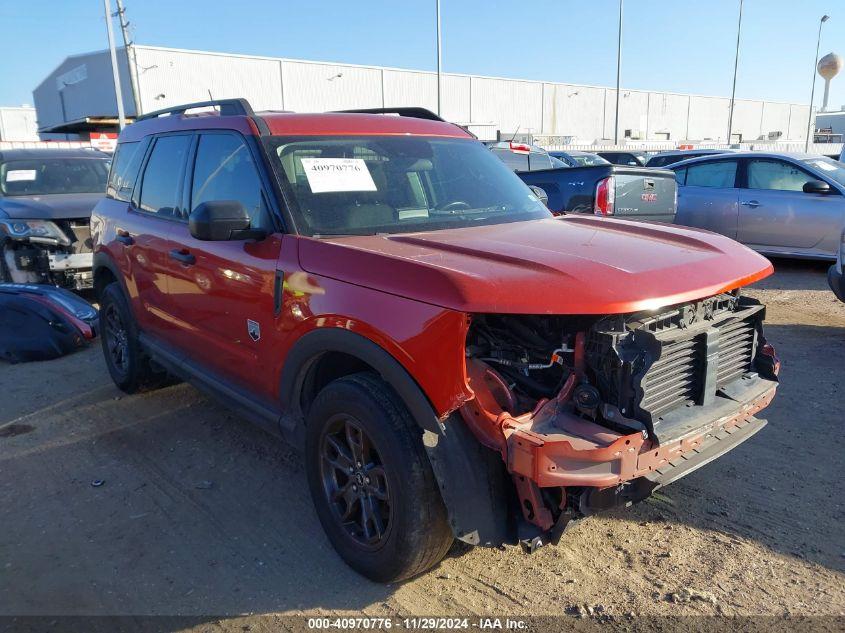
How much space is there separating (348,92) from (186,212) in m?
41.5

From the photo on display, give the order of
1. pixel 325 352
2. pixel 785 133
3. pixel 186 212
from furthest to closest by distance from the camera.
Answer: pixel 785 133 < pixel 186 212 < pixel 325 352

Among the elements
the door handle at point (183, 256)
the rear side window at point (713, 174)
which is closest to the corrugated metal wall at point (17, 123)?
the rear side window at point (713, 174)

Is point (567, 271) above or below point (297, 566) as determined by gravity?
above

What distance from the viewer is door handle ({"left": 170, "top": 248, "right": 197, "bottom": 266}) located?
3.82 metres

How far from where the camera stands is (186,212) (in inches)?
159

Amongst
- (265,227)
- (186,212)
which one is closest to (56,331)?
(186,212)

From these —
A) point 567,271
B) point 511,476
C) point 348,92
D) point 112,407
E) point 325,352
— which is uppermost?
point 348,92

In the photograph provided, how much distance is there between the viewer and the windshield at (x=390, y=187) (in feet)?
10.8

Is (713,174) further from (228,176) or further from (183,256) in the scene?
(183,256)

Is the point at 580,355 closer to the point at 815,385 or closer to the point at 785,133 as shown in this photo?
the point at 815,385

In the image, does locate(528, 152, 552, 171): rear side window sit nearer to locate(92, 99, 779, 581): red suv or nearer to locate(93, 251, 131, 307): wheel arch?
locate(93, 251, 131, 307): wheel arch

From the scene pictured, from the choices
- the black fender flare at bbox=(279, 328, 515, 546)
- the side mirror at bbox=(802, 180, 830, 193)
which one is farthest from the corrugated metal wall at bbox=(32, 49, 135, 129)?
the black fender flare at bbox=(279, 328, 515, 546)

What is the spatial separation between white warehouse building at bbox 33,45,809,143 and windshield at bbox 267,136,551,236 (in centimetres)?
2499

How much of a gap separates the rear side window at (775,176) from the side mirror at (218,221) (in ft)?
27.4
